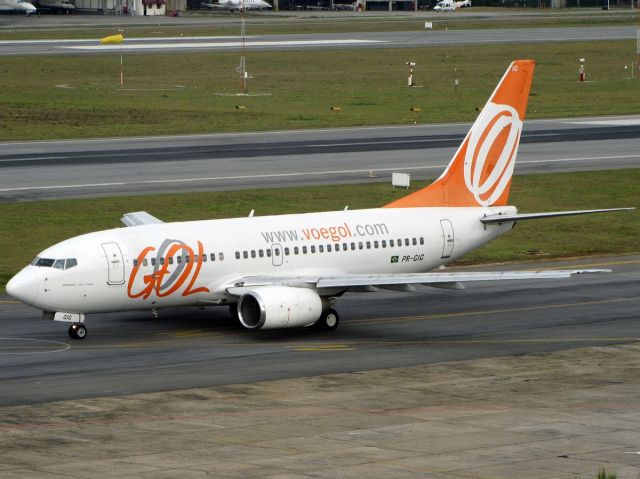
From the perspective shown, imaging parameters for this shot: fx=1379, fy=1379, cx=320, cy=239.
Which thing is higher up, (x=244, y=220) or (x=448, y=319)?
(x=244, y=220)

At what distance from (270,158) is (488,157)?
3700 cm

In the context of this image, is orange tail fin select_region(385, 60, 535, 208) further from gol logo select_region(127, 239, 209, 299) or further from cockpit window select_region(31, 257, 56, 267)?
cockpit window select_region(31, 257, 56, 267)

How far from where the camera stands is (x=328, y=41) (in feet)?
586

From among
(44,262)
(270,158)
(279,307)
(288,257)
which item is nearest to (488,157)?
(288,257)

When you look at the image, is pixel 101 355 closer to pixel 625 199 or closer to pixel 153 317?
pixel 153 317

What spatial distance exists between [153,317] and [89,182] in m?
30.8

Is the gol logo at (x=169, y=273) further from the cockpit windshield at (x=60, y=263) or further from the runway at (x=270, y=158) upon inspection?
the runway at (x=270, y=158)

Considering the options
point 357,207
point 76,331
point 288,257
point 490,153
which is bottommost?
point 76,331


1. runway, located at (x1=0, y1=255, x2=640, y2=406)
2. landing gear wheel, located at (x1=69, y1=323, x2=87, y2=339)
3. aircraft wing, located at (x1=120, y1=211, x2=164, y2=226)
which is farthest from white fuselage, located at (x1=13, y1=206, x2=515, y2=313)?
aircraft wing, located at (x1=120, y1=211, x2=164, y2=226)

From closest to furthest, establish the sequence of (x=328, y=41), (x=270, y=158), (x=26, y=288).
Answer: (x=26, y=288), (x=270, y=158), (x=328, y=41)

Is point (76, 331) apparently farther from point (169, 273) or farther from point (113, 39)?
point (113, 39)

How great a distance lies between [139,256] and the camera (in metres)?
46.6

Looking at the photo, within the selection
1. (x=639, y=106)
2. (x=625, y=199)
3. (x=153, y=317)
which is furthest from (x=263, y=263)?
(x=639, y=106)

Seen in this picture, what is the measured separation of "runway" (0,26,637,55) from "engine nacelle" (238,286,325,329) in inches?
4516
